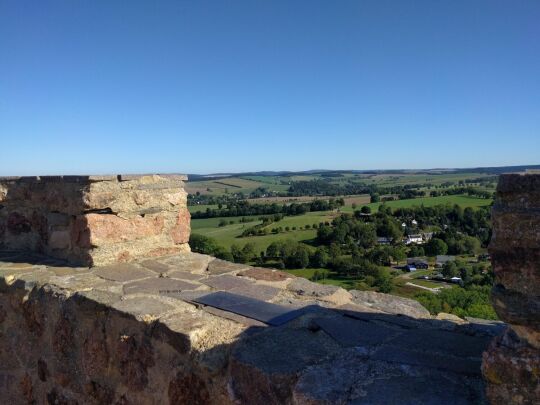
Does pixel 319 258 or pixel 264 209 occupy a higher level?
pixel 264 209

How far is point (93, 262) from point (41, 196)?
0.96 metres

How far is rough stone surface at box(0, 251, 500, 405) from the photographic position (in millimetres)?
1642

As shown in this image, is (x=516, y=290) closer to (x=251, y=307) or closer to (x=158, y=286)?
(x=251, y=307)

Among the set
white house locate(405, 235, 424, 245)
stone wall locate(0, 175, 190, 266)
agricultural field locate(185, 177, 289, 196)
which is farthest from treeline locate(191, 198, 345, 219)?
stone wall locate(0, 175, 190, 266)

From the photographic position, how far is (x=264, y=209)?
50.7 m

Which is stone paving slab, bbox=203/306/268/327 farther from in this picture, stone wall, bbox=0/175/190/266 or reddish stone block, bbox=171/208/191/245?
reddish stone block, bbox=171/208/191/245

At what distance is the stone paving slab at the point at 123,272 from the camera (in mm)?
3275

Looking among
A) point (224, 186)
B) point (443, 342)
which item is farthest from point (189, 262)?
point (224, 186)

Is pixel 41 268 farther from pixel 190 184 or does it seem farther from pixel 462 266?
pixel 190 184

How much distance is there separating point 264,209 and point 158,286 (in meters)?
47.7

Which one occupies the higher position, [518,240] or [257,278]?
[518,240]

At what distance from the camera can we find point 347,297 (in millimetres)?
2842

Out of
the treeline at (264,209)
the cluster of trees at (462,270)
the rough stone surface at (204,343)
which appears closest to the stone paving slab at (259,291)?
the rough stone surface at (204,343)

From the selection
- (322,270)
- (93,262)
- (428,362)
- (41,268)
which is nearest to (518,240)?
(428,362)
